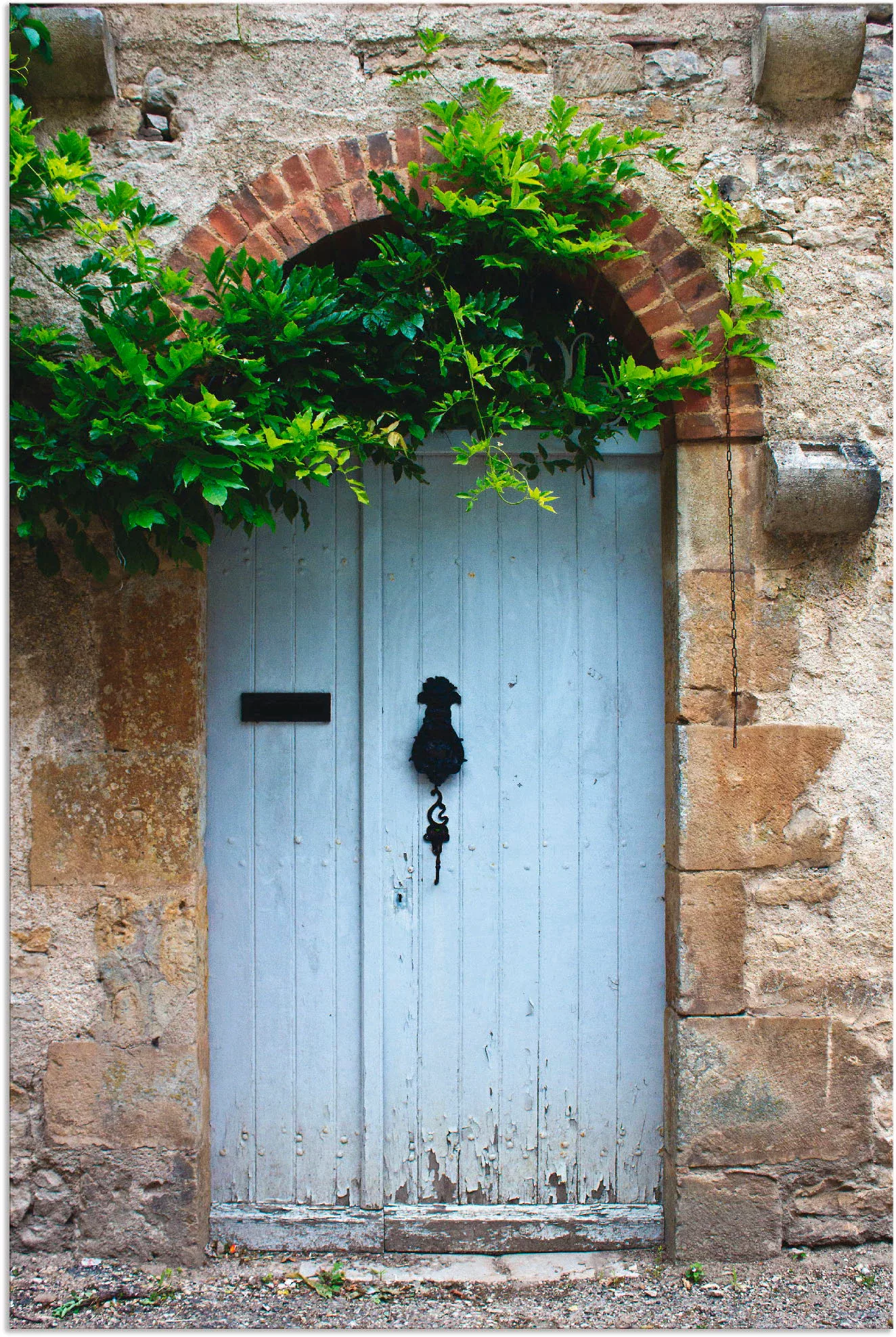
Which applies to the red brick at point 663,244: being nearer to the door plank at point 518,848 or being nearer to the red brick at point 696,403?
the red brick at point 696,403

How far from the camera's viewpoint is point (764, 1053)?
2.42m

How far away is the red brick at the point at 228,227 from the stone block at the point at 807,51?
153 cm

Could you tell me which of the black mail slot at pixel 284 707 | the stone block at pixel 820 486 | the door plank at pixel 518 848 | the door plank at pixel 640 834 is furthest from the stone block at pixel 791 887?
the black mail slot at pixel 284 707

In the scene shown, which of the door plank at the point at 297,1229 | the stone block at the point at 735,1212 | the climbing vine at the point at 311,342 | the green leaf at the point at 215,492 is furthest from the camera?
the door plank at the point at 297,1229

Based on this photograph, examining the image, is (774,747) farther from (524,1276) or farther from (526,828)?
(524,1276)

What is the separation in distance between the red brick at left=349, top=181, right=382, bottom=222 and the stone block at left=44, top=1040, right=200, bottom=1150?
7.97ft

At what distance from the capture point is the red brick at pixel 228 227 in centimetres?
243

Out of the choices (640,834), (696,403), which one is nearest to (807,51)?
(696,403)

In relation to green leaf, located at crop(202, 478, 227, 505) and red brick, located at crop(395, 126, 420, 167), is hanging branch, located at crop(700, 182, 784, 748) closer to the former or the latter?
red brick, located at crop(395, 126, 420, 167)

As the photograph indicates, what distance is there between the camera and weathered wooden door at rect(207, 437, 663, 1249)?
265 cm

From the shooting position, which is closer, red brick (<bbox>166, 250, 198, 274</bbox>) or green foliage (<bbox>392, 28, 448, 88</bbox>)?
green foliage (<bbox>392, 28, 448, 88</bbox>)

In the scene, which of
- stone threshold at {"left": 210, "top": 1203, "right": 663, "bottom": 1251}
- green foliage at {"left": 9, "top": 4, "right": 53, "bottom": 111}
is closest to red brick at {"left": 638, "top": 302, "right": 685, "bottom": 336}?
green foliage at {"left": 9, "top": 4, "right": 53, "bottom": 111}

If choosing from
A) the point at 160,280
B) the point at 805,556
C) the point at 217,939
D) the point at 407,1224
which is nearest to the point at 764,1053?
the point at 407,1224

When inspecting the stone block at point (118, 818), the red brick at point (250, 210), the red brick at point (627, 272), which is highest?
the red brick at point (250, 210)
